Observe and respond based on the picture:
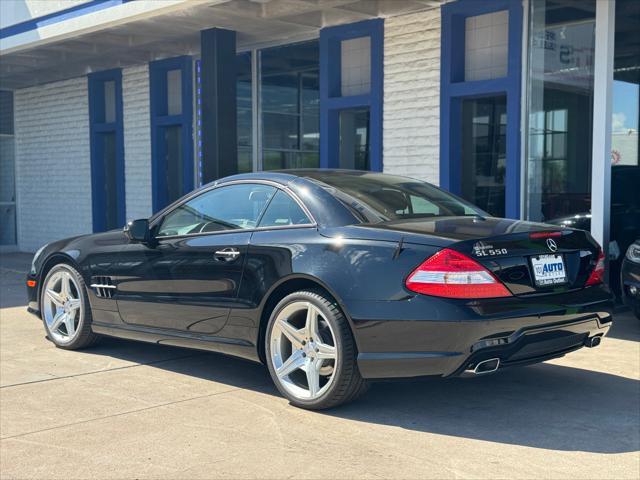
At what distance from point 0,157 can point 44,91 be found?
204 centimetres

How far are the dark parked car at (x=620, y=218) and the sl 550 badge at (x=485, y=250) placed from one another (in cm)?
478

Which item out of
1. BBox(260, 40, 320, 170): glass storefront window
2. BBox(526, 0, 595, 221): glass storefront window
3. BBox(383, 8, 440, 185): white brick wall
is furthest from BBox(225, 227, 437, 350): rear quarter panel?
BBox(260, 40, 320, 170): glass storefront window

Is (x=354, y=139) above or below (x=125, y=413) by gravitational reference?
above

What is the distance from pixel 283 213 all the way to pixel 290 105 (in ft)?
24.7

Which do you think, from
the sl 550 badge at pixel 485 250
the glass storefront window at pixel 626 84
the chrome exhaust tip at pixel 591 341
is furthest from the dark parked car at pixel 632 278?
the sl 550 badge at pixel 485 250

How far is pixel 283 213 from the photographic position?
5.45 metres

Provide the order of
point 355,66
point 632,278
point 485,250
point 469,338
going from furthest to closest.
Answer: point 355,66
point 632,278
point 485,250
point 469,338

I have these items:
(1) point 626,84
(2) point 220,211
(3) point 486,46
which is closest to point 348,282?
(2) point 220,211

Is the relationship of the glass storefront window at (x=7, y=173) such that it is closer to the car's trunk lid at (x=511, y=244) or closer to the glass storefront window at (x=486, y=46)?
the glass storefront window at (x=486, y=46)

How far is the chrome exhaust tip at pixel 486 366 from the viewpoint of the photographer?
179 inches

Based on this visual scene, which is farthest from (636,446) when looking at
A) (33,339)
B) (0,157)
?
(0,157)

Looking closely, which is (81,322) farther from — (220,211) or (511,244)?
(511,244)

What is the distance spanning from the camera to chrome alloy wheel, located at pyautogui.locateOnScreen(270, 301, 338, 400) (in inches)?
195

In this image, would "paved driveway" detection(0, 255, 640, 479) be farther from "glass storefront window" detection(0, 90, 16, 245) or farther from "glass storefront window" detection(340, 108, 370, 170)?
"glass storefront window" detection(0, 90, 16, 245)
